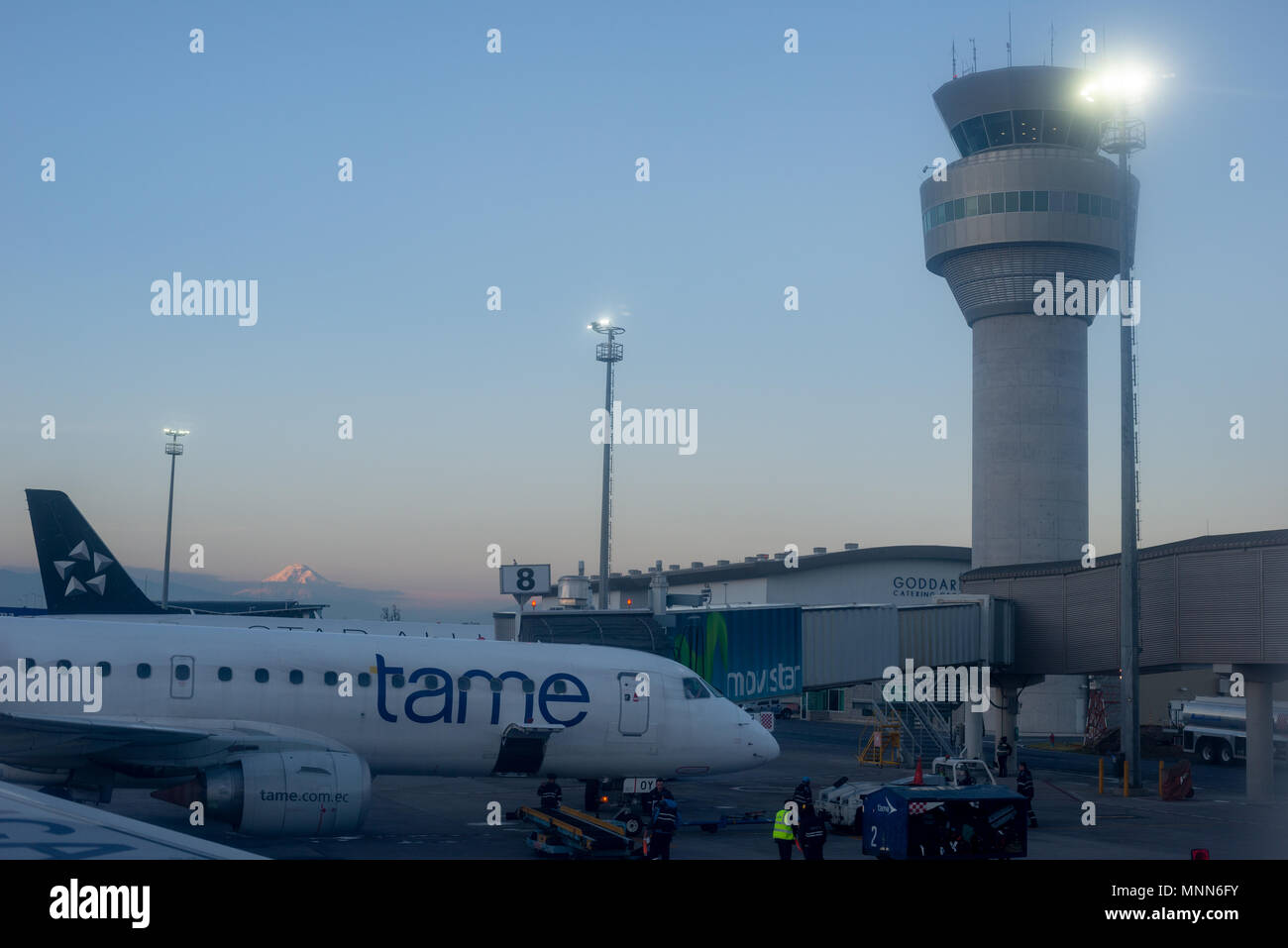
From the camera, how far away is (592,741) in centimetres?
2720

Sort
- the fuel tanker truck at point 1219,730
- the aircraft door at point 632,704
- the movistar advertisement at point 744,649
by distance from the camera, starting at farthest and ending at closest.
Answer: the fuel tanker truck at point 1219,730 → the movistar advertisement at point 744,649 → the aircraft door at point 632,704

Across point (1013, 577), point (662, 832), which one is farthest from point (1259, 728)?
point (662, 832)

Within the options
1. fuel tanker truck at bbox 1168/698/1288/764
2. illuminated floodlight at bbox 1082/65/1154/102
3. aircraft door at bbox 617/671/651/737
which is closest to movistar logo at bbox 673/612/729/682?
aircraft door at bbox 617/671/651/737

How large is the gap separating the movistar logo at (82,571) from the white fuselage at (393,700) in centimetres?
2273

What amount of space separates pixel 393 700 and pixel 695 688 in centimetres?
710

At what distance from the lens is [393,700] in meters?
25.8

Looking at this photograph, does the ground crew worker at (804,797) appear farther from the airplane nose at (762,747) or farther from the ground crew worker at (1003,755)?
the ground crew worker at (1003,755)

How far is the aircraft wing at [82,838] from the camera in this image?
24.3 ft

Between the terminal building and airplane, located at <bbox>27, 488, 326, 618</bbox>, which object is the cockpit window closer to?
the terminal building

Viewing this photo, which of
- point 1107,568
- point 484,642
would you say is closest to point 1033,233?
point 1107,568

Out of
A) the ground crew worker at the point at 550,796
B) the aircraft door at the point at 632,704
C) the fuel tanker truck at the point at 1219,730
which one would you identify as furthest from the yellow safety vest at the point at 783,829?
the fuel tanker truck at the point at 1219,730
